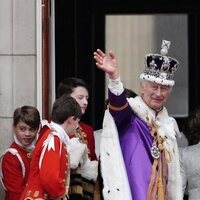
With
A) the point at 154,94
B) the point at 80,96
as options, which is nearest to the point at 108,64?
the point at 154,94

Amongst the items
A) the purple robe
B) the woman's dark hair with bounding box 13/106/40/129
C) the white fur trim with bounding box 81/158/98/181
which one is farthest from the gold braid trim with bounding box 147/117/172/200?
the woman's dark hair with bounding box 13/106/40/129

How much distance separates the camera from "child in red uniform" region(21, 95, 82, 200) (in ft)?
18.2

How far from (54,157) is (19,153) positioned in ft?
2.47

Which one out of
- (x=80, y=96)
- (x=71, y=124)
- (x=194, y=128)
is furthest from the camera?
(x=194, y=128)

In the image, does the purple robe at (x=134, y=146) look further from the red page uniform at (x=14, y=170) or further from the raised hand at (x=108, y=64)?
the red page uniform at (x=14, y=170)

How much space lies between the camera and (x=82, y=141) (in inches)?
247

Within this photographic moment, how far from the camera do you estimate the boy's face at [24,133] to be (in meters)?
6.27

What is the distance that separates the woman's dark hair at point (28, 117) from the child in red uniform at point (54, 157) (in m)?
0.38

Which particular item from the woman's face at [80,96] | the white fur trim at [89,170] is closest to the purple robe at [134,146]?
the white fur trim at [89,170]

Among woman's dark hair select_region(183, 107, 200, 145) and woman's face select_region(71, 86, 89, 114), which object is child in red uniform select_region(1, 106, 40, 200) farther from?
woman's dark hair select_region(183, 107, 200, 145)

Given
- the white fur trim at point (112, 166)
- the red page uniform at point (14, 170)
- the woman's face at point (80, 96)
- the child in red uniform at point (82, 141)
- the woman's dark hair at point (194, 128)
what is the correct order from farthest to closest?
the woman's dark hair at point (194, 128)
the woman's face at point (80, 96)
the red page uniform at point (14, 170)
the child in red uniform at point (82, 141)
the white fur trim at point (112, 166)

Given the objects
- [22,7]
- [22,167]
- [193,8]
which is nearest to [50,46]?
[22,7]

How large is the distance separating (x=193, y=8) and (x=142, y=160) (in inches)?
144

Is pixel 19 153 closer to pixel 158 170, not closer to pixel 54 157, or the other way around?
pixel 54 157
